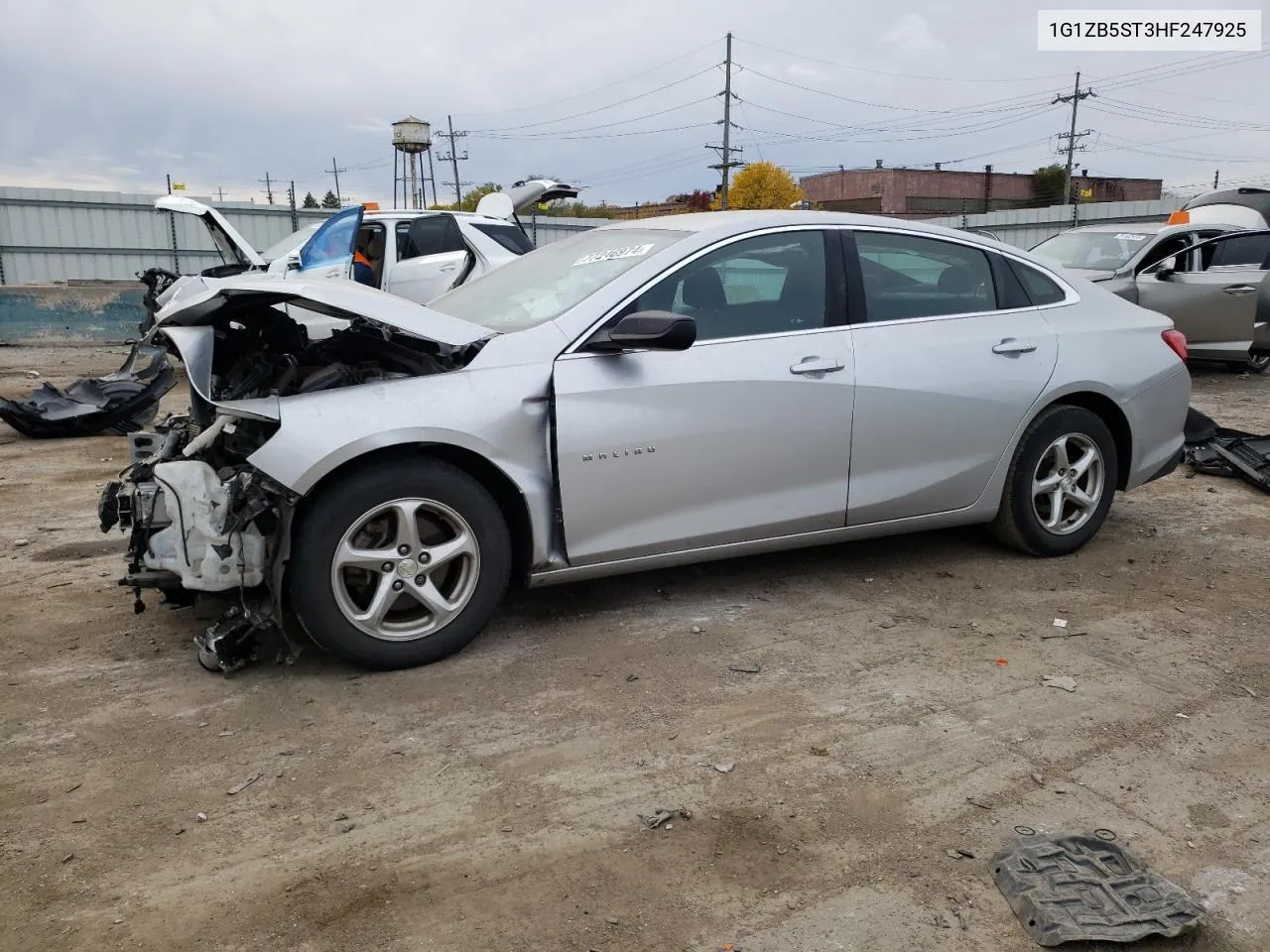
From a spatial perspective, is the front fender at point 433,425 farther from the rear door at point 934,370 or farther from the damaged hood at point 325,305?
the rear door at point 934,370

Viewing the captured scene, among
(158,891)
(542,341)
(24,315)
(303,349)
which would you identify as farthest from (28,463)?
(24,315)

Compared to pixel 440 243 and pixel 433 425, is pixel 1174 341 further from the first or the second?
pixel 440 243

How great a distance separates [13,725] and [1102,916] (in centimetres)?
325

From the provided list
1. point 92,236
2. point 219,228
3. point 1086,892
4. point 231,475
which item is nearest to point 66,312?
point 92,236

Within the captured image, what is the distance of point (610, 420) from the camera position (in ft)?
12.2

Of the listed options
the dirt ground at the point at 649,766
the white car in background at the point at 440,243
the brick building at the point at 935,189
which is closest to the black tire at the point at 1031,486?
the dirt ground at the point at 649,766

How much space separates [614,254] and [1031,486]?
2248 mm

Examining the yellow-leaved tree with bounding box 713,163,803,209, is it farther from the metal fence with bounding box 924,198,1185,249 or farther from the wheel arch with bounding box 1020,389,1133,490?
the wheel arch with bounding box 1020,389,1133,490

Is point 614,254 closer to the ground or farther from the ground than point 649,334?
farther from the ground

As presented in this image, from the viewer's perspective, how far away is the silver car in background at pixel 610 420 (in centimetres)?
344

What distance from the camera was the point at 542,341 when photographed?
373 centimetres

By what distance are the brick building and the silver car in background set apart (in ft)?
202

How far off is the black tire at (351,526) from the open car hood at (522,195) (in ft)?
23.1

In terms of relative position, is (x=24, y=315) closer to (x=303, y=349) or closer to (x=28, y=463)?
(x=28, y=463)
